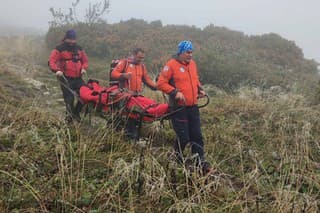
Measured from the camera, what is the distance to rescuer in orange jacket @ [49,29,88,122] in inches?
281

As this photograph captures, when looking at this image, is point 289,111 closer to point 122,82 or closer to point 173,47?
point 122,82

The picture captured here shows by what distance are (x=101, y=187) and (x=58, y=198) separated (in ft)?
1.51

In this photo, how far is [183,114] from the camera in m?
5.70

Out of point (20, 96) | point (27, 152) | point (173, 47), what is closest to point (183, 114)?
point (27, 152)

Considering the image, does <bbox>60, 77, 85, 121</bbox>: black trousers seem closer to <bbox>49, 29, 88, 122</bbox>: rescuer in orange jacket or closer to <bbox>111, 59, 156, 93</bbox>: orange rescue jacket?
<bbox>49, 29, 88, 122</bbox>: rescuer in orange jacket

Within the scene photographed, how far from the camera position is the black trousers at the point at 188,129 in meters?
5.67

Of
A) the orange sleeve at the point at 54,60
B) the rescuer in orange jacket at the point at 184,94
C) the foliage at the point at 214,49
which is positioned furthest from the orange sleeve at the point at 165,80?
the foliage at the point at 214,49

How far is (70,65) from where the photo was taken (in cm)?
724

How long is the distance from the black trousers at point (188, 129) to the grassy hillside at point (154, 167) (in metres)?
0.29

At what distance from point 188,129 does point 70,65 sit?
2689mm

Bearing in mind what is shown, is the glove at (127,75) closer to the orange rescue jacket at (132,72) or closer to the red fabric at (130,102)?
the orange rescue jacket at (132,72)

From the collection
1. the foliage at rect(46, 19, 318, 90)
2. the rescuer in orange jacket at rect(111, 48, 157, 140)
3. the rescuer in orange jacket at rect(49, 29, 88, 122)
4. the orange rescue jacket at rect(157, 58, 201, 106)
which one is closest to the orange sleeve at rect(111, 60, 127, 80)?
the rescuer in orange jacket at rect(111, 48, 157, 140)

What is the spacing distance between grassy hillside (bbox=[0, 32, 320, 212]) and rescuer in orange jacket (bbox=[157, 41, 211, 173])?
0.35m

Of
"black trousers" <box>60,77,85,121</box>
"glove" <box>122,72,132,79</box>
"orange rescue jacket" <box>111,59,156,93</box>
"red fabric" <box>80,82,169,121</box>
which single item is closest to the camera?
"red fabric" <box>80,82,169,121</box>
